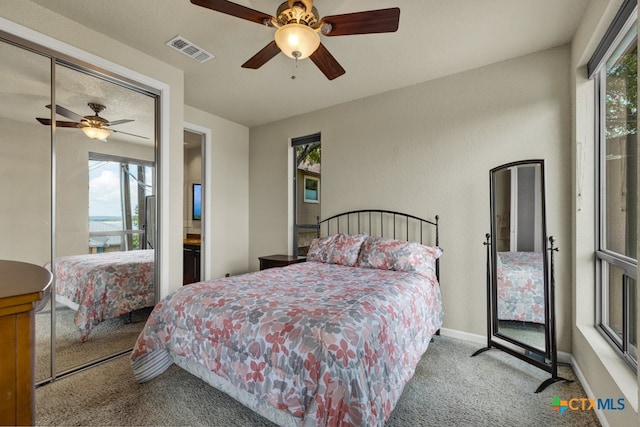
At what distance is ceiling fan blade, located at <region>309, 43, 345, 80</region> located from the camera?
207 cm

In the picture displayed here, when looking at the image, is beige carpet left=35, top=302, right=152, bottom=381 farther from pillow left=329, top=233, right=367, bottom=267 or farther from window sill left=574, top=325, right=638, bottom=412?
window sill left=574, top=325, right=638, bottom=412

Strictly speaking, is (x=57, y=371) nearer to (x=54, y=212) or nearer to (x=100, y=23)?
(x=54, y=212)

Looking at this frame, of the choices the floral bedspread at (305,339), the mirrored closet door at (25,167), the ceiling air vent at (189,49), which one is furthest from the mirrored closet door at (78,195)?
the floral bedspread at (305,339)

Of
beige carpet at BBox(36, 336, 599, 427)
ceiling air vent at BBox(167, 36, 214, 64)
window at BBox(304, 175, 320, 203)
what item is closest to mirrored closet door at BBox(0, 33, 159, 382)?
beige carpet at BBox(36, 336, 599, 427)

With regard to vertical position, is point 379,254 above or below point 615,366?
above

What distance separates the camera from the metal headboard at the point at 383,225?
125 inches

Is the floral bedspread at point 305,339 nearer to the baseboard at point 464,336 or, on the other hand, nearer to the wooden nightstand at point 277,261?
the baseboard at point 464,336

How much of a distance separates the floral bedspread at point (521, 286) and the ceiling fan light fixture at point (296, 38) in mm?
2260

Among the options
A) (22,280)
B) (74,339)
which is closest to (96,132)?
(74,339)

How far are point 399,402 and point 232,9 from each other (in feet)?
8.61

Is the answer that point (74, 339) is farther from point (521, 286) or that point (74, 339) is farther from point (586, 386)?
point (586, 386)

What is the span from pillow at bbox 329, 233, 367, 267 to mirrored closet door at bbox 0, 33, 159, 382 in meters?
1.80

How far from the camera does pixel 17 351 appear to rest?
0.69 meters

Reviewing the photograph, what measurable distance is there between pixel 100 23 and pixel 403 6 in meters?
2.31
